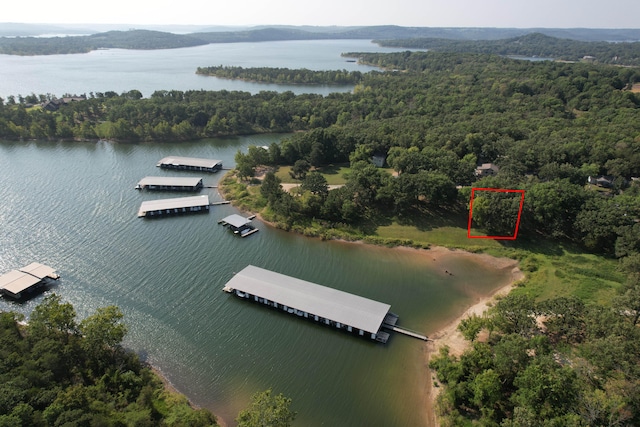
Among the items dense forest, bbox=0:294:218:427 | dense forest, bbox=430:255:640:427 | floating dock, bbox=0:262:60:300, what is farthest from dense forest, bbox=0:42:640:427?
floating dock, bbox=0:262:60:300

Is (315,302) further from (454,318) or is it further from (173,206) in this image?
(173,206)

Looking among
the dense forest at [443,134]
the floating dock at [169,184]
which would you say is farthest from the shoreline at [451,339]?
Result: the floating dock at [169,184]

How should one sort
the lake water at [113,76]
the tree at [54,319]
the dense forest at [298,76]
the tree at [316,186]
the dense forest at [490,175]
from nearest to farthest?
the dense forest at [490,175]
the tree at [54,319]
the tree at [316,186]
the lake water at [113,76]
the dense forest at [298,76]

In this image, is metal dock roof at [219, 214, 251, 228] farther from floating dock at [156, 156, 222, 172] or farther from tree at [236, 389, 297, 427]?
tree at [236, 389, 297, 427]

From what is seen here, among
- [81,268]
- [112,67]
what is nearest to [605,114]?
[81,268]

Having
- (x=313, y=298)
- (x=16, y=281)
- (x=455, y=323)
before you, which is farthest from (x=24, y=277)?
(x=455, y=323)

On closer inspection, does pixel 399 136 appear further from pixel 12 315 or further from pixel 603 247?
pixel 12 315

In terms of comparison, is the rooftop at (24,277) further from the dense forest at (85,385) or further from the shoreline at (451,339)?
the shoreline at (451,339)
